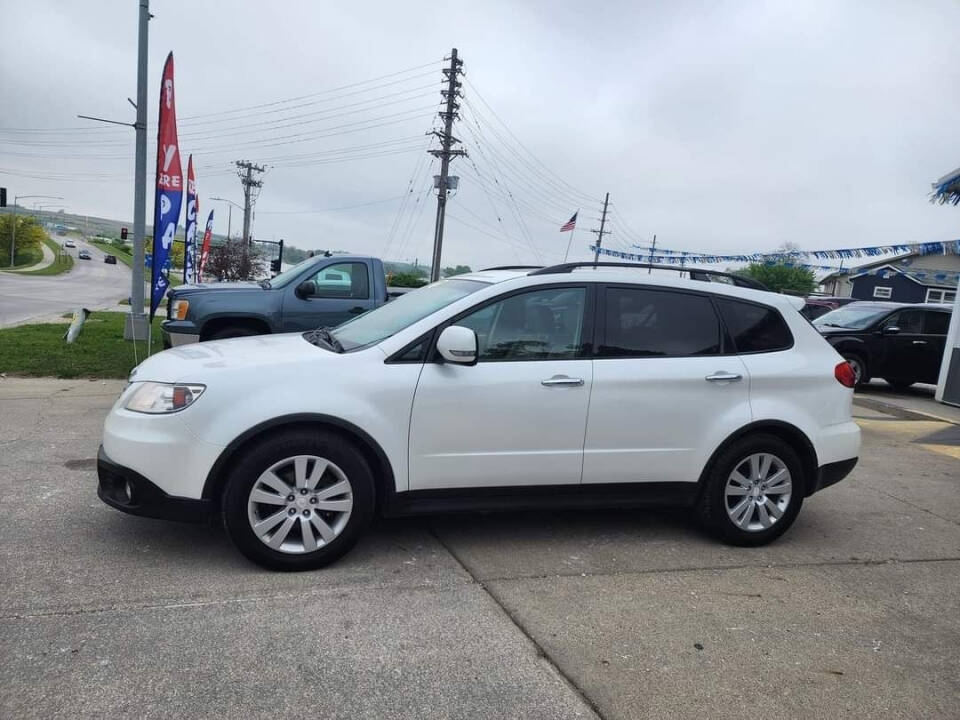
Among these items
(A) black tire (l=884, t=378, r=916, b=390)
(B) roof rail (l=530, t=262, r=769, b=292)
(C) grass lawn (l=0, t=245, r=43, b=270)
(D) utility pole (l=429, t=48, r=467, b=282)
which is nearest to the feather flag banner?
(B) roof rail (l=530, t=262, r=769, b=292)

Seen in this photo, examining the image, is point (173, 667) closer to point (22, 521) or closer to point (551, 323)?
point (22, 521)

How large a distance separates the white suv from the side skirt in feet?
0.04

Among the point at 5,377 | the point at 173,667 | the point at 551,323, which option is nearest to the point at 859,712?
the point at 551,323

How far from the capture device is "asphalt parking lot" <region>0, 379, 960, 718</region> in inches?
111

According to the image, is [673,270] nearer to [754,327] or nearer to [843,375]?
[754,327]

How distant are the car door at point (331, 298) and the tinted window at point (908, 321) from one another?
31.0 feet

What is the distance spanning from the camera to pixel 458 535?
178 inches

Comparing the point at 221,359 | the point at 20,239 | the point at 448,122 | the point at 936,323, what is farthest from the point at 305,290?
the point at 20,239

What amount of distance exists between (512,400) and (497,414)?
0.38ft

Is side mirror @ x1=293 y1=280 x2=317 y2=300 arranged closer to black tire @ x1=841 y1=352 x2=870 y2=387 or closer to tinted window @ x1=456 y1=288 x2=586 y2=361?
tinted window @ x1=456 y1=288 x2=586 y2=361

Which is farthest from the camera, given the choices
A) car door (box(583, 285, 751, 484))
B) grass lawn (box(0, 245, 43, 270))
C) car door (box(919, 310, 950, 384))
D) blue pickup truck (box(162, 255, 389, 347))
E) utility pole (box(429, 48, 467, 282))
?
grass lawn (box(0, 245, 43, 270))

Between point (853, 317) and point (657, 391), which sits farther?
point (853, 317)

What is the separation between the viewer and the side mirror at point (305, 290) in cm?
917

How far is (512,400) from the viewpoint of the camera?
13.3 feet
